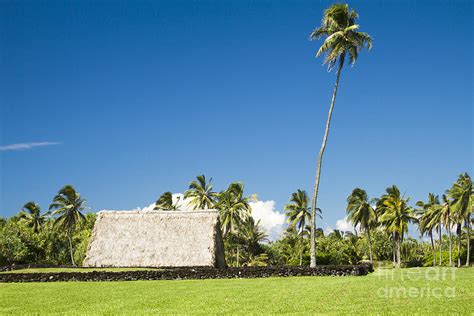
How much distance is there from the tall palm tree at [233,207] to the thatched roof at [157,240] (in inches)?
647

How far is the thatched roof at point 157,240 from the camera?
37.0 metres

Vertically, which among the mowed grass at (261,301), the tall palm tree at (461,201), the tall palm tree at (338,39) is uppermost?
the tall palm tree at (338,39)

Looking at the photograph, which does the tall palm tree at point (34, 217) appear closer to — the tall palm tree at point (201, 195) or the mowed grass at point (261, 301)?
the tall palm tree at point (201, 195)

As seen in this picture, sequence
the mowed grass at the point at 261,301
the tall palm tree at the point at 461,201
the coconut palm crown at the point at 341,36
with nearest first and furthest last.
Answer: the mowed grass at the point at 261,301
the coconut palm crown at the point at 341,36
the tall palm tree at the point at 461,201

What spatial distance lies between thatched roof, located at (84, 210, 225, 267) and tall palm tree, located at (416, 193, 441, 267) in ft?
107

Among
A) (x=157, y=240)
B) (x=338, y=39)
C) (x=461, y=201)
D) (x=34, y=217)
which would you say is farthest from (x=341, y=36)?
(x=34, y=217)

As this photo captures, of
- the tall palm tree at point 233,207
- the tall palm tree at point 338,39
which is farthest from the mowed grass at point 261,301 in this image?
the tall palm tree at point 233,207

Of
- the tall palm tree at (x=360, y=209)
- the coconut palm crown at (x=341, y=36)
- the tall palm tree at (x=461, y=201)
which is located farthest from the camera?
the tall palm tree at (x=360, y=209)

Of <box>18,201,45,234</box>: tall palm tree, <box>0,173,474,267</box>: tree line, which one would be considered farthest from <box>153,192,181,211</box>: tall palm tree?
<box>18,201,45,234</box>: tall palm tree

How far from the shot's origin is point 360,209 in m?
59.4

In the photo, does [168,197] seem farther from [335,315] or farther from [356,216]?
[335,315]

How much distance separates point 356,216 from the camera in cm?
5978

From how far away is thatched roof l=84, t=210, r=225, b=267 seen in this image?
37.0 metres

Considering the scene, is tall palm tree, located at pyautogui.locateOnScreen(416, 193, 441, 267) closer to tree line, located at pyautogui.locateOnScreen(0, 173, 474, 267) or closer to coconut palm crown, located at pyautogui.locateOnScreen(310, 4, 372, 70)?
tree line, located at pyautogui.locateOnScreen(0, 173, 474, 267)
